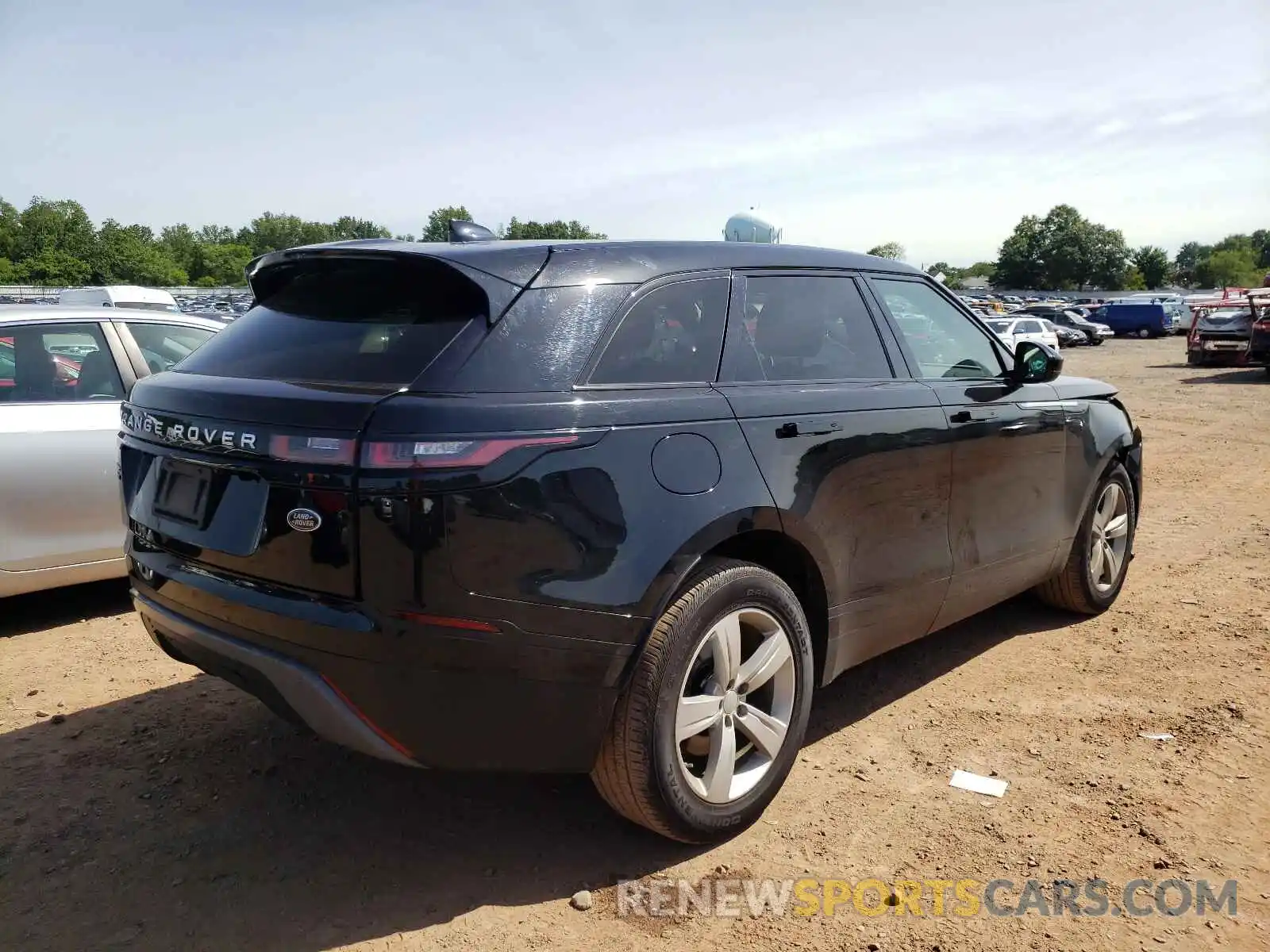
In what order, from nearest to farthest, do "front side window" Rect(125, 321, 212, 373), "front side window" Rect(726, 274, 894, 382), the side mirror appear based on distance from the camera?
"front side window" Rect(726, 274, 894, 382) → the side mirror → "front side window" Rect(125, 321, 212, 373)

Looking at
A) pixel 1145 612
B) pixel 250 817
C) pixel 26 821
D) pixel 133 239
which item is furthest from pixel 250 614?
pixel 133 239

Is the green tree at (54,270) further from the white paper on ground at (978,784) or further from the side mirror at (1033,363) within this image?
the white paper on ground at (978,784)

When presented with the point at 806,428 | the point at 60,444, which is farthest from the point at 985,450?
the point at 60,444

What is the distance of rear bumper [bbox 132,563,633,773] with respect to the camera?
241cm

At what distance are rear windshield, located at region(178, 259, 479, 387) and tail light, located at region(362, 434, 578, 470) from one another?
0.23 meters

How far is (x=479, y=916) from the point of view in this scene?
2.60 metres

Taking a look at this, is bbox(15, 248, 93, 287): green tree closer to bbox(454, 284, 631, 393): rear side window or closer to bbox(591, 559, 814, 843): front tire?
bbox(454, 284, 631, 393): rear side window

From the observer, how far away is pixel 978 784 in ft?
10.8

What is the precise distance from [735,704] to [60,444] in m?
3.68

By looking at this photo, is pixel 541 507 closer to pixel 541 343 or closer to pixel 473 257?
pixel 541 343

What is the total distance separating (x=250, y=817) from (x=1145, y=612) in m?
4.33

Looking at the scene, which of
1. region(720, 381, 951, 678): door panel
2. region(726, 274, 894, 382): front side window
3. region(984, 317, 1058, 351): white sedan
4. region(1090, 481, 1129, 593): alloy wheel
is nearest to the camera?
region(720, 381, 951, 678): door panel

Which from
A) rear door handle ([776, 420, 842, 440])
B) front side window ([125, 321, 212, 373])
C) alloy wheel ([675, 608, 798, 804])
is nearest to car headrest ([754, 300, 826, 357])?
rear door handle ([776, 420, 842, 440])

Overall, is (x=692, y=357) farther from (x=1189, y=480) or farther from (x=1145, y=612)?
(x=1189, y=480)
